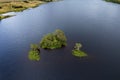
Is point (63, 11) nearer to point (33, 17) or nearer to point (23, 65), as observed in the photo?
point (33, 17)

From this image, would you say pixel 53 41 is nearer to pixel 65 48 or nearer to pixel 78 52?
pixel 65 48

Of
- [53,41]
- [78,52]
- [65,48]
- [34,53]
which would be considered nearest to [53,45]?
[53,41]

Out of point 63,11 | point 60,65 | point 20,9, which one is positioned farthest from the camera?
point 20,9

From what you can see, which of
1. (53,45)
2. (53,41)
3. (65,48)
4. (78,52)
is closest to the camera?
(78,52)

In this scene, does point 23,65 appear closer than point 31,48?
Yes

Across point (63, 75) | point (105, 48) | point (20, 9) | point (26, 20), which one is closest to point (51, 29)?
point (26, 20)
